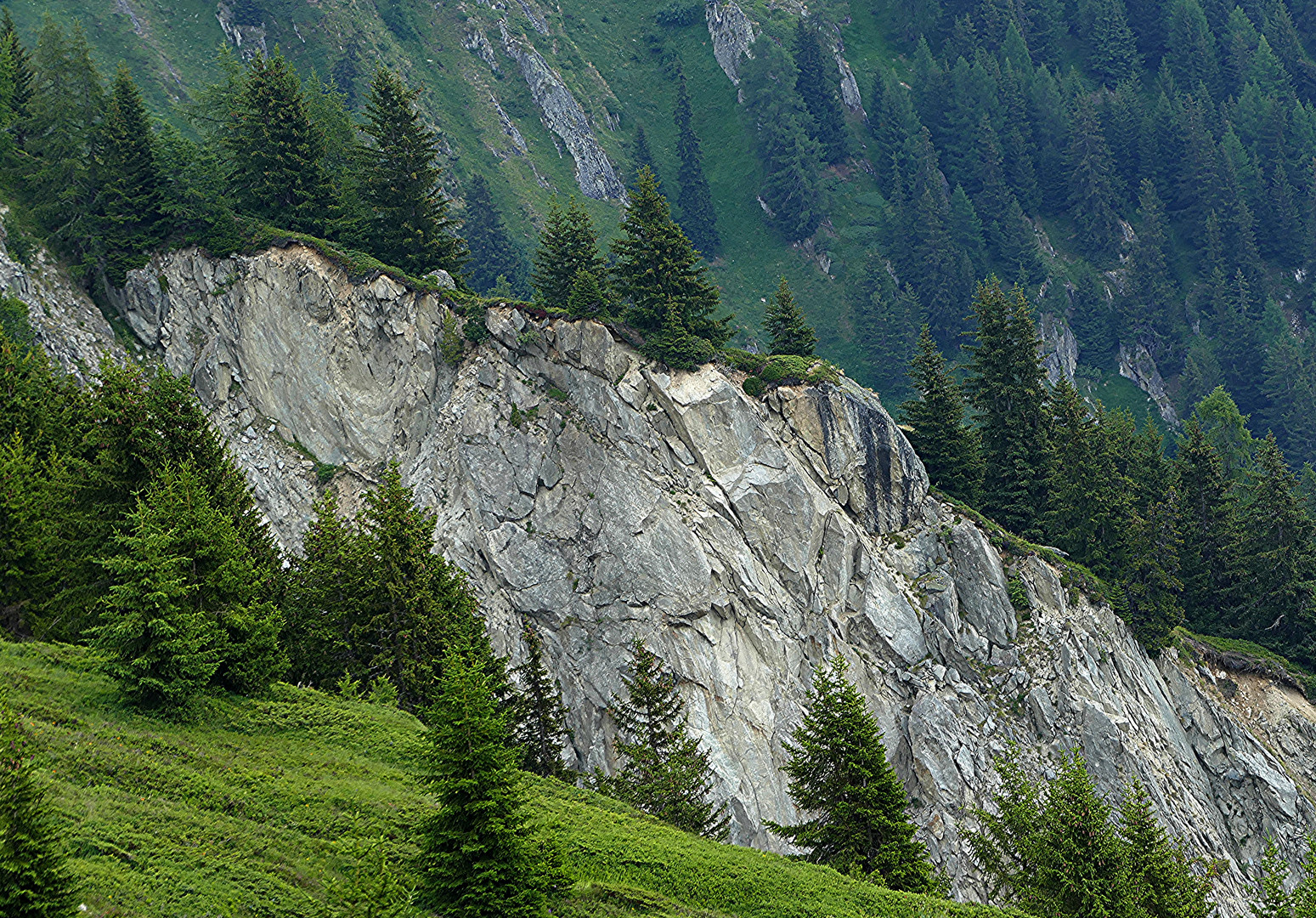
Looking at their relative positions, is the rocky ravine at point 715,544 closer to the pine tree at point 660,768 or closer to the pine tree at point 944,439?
the pine tree at point 944,439

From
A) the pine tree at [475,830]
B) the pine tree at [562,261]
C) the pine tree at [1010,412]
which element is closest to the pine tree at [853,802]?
the pine tree at [475,830]

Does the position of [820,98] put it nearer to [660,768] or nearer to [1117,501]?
[1117,501]

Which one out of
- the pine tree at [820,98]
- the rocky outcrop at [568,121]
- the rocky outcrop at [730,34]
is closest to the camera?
the rocky outcrop at [568,121]

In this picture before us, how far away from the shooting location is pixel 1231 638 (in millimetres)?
62812

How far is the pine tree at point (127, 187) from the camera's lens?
55.7 metres

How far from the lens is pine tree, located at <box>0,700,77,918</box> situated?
47.7 feet

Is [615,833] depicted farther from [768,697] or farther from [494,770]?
[768,697]

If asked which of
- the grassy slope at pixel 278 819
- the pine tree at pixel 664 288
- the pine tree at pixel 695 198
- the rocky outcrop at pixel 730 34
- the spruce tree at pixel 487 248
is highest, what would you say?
the rocky outcrop at pixel 730 34

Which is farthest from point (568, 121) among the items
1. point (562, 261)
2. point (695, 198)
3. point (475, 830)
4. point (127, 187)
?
point (475, 830)

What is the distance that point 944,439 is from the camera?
61.7 meters

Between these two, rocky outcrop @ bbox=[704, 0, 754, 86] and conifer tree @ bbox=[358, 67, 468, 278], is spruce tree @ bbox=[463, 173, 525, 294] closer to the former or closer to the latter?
rocky outcrop @ bbox=[704, 0, 754, 86]

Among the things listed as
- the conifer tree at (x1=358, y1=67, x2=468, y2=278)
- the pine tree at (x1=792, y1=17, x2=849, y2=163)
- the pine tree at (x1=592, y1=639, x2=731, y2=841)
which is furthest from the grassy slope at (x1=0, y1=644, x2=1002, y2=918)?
the pine tree at (x1=792, y1=17, x2=849, y2=163)

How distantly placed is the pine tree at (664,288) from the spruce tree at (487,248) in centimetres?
5235

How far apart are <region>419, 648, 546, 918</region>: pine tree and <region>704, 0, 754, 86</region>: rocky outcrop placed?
13033cm
